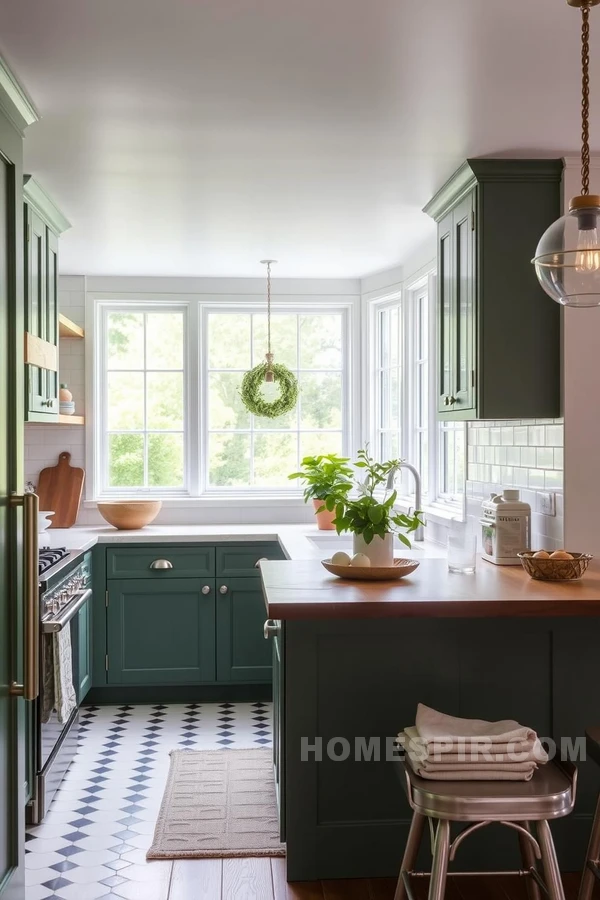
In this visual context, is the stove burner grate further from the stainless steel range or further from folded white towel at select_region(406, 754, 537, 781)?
folded white towel at select_region(406, 754, 537, 781)

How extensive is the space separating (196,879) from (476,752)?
4.32 feet

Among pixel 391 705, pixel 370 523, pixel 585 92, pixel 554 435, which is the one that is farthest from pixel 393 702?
pixel 585 92

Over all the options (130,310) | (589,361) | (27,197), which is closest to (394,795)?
(589,361)

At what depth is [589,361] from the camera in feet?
11.0

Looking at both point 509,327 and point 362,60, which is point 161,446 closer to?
point 509,327

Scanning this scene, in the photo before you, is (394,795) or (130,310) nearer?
(394,795)

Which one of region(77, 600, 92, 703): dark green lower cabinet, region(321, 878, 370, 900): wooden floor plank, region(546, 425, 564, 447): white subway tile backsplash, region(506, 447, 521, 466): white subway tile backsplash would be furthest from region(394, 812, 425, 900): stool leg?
region(77, 600, 92, 703): dark green lower cabinet

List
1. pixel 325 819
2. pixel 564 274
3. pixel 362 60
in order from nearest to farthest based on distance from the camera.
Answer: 1. pixel 564 274
2. pixel 362 60
3. pixel 325 819

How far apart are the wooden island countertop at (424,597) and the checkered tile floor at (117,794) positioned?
1078 millimetres

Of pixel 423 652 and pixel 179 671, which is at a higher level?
pixel 423 652

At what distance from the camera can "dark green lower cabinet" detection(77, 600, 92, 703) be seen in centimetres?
445

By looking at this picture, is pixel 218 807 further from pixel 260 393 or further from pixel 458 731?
pixel 260 393

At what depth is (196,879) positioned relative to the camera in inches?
117

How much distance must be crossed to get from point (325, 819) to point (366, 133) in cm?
229
